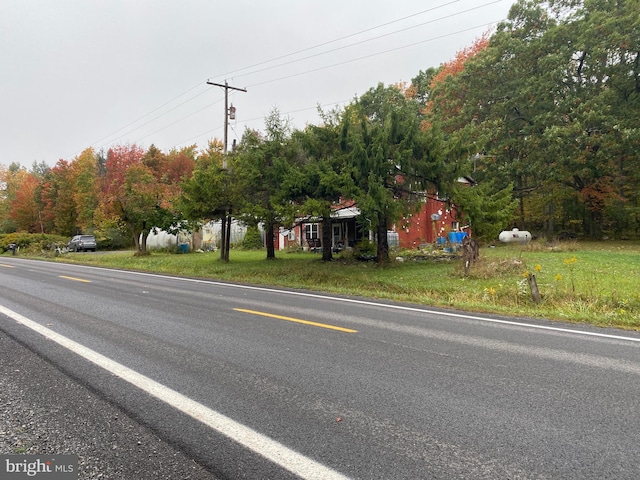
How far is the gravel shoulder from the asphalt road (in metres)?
0.11

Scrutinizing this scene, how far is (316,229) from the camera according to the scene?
100 ft

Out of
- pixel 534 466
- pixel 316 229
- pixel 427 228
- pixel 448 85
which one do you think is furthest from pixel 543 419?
pixel 448 85

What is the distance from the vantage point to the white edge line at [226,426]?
273 cm

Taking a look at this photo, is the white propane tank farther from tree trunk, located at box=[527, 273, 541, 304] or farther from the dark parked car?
the dark parked car

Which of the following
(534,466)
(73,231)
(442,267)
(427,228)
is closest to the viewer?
(534,466)

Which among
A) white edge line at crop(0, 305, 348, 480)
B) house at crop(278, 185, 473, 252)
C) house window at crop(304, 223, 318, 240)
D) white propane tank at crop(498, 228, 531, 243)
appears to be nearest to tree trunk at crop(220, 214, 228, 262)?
house at crop(278, 185, 473, 252)

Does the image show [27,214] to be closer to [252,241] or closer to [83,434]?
[252,241]

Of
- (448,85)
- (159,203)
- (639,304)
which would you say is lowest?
(639,304)

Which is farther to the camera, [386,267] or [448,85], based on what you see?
[448,85]

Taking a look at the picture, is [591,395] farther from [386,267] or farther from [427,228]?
[427,228]

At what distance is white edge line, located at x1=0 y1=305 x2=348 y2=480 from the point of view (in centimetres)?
273

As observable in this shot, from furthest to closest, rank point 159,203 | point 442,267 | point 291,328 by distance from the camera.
→ point 159,203 → point 442,267 → point 291,328

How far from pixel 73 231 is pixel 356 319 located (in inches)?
2203

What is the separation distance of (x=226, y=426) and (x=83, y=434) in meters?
1.06
